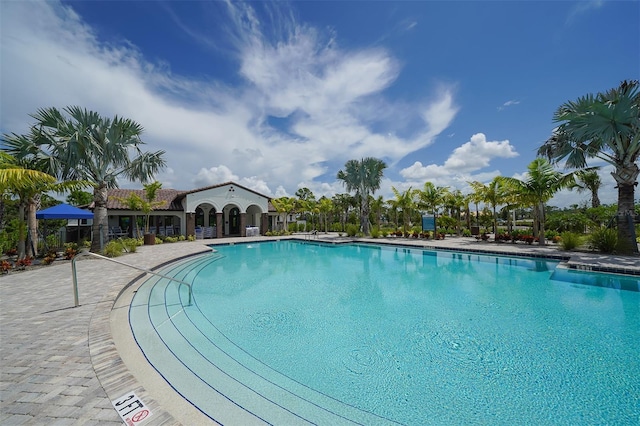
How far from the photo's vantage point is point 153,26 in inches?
360

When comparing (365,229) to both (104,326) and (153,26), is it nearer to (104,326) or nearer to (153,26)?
(153,26)

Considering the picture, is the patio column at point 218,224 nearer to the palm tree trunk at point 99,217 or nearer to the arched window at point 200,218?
the arched window at point 200,218

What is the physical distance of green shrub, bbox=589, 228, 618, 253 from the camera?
1217 centimetres

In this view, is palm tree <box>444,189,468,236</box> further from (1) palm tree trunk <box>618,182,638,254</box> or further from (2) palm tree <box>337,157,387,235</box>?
(1) palm tree trunk <box>618,182,638,254</box>

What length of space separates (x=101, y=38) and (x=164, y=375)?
10584mm

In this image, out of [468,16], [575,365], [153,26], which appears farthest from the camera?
[468,16]

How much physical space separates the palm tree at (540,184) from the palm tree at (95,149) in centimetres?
2205

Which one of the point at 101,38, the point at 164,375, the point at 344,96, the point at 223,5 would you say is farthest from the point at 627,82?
the point at 101,38

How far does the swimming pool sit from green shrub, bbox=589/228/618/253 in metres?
4.90

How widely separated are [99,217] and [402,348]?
1554 centimetres

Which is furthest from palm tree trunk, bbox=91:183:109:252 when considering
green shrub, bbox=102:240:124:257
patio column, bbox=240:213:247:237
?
patio column, bbox=240:213:247:237

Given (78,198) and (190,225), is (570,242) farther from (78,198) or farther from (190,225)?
(78,198)

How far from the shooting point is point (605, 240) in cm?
1234

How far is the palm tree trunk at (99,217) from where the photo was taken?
517 inches
